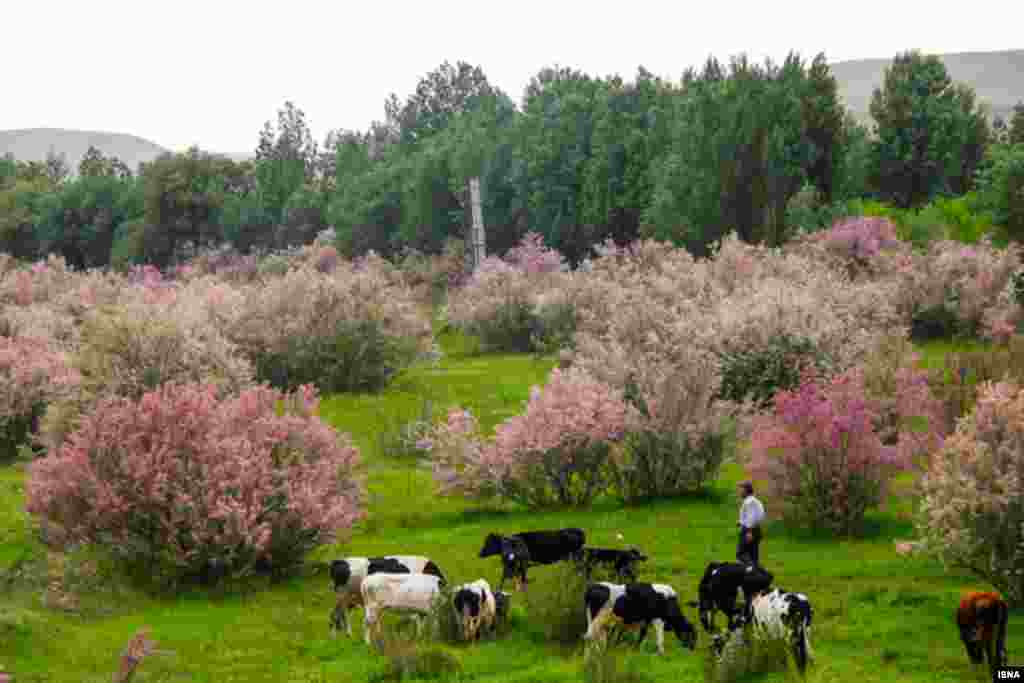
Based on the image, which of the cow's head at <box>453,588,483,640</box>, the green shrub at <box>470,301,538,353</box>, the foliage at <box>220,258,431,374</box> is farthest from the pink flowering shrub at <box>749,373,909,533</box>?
the green shrub at <box>470,301,538,353</box>

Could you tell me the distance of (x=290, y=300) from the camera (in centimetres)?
3891

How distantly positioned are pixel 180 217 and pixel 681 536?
294 feet

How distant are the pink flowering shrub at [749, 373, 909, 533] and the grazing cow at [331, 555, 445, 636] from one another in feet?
21.9

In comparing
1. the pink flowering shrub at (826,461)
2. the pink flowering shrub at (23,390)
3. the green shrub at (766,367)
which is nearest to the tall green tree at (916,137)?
the green shrub at (766,367)

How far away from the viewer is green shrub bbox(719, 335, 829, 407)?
2900 cm

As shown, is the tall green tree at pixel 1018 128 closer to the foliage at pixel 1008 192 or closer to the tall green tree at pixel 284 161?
the foliage at pixel 1008 192

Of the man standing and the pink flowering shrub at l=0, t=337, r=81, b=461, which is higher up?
the pink flowering shrub at l=0, t=337, r=81, b=461

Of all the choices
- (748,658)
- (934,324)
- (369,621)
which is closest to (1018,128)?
(934,324)

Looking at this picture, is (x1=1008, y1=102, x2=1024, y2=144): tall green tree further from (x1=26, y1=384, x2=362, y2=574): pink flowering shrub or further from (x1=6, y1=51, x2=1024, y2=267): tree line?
(x1=26, y1=384, x2=362, y2=574): pink flowering shrub

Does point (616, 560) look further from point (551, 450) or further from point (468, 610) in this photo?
point (551, 450)

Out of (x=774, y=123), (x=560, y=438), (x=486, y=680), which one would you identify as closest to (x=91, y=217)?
(x=774, y=123)

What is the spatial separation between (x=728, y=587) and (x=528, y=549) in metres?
3.98

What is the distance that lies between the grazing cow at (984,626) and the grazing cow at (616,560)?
4714 mm

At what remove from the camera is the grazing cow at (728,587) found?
1487 centimetres
